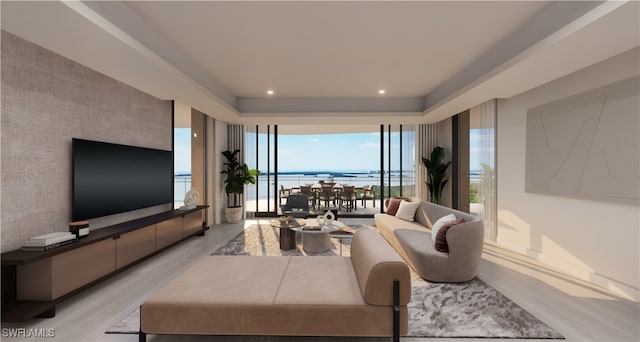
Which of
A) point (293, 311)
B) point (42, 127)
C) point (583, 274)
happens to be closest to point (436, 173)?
point (583, 274)

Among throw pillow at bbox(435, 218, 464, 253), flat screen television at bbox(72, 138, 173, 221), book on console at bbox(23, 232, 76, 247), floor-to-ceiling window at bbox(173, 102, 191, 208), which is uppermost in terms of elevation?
floor-to-ceiling window at bbox(173, 102, 191, 208)

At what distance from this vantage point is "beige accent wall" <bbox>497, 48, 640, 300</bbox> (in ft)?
9.17

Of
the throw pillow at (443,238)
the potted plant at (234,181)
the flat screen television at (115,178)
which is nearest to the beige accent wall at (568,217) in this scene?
the throw pillow at (443,238)

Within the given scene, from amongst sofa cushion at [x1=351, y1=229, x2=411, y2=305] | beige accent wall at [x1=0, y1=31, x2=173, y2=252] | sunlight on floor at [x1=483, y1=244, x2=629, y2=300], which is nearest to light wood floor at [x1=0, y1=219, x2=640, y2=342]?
sunlight on floor at [x1=483, y1=244, x2=629, y2=300]

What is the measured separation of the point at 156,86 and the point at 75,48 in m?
1.18

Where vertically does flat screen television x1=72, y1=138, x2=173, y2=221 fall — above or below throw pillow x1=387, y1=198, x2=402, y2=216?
above

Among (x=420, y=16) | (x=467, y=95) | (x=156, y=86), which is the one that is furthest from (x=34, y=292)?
(x=467, y=95)

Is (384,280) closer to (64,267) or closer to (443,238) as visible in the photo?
(443,238)

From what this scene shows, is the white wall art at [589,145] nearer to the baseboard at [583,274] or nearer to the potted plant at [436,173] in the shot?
the baseboard at [583,274]

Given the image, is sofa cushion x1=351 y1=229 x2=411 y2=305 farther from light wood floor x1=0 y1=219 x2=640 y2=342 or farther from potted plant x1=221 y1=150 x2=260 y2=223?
potted plant x1=221 y1=150 x2=260 y2=223

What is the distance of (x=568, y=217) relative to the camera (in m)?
3.43

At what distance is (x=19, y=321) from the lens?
2162 mm

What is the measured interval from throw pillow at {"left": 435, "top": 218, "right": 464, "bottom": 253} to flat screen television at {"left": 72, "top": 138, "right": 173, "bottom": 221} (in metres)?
3.97

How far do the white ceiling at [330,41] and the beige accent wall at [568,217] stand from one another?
1.08ft
